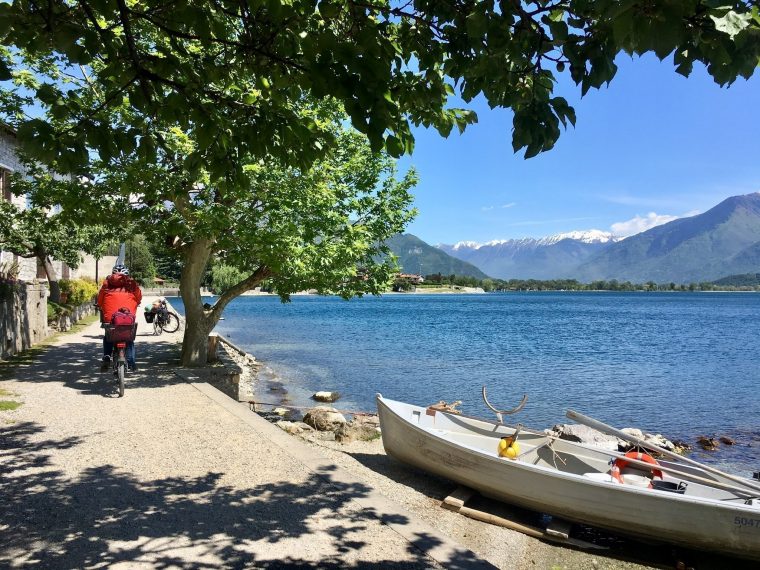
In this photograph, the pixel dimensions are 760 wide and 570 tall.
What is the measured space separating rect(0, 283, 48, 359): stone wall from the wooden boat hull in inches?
394

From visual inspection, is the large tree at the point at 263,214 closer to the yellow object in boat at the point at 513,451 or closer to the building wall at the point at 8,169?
the yellow object in boat at the point at 513,451

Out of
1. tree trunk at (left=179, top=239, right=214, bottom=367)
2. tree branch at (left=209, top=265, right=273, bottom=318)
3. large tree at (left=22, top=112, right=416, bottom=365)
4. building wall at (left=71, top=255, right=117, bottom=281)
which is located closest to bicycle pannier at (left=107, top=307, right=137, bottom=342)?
large tree at (left=22, top=112, right=416, bottom=365)

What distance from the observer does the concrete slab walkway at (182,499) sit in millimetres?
4312

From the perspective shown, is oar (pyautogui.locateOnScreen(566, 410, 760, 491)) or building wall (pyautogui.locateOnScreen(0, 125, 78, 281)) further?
building wall (pyautogui.locateOnScreen(0, 125, 78, 281))

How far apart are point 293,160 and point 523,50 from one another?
225 centimetres

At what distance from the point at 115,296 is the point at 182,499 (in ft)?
19.9

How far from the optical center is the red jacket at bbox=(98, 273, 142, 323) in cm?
1026

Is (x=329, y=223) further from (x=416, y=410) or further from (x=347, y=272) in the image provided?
(x=416, y=410)

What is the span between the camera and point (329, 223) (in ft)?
41.7

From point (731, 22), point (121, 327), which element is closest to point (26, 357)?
point (121, 327)

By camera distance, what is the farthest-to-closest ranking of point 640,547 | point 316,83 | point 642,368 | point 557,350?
point 557,350 < point 642,368 < point 640,547 < point 316,83

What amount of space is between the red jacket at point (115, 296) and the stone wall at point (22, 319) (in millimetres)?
4288

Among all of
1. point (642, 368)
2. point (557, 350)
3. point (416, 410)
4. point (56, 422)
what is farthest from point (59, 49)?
point (557, 350)

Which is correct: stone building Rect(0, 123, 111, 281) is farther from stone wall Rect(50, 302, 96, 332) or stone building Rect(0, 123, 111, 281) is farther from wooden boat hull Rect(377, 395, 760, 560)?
wooden boat hull Rect(377, 395, 760, 560)
